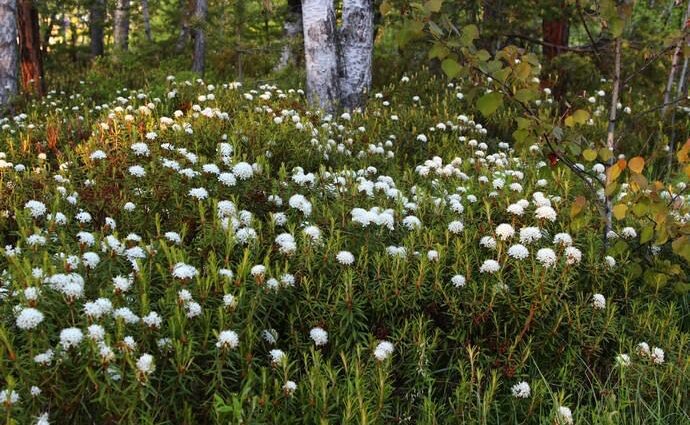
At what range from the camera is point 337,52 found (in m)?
8.41

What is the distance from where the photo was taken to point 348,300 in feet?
10.5

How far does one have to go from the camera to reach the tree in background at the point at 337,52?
8023mm

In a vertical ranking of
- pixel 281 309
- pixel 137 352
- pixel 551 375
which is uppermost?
pixel 137 352

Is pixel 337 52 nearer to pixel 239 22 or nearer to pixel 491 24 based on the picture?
pixel 239 22

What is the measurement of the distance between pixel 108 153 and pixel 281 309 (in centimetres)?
248

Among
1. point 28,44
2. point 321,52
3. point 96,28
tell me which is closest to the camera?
point 321,52

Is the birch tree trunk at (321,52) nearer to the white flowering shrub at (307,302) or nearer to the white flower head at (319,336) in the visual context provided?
the white flowering shrub at (307,302)

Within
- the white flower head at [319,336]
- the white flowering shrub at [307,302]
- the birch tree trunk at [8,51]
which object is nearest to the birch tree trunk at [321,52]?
the white flowering shrub at [307,302]

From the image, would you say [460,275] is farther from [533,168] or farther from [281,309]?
[533,168]

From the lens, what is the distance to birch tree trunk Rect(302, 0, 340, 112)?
8.00m

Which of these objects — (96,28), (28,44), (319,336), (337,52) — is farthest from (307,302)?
(96,28)

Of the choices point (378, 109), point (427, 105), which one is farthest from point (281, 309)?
point (427, 105)

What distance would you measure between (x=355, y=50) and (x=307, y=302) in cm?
594

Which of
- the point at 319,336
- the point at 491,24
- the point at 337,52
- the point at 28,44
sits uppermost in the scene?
the point at 491,24
